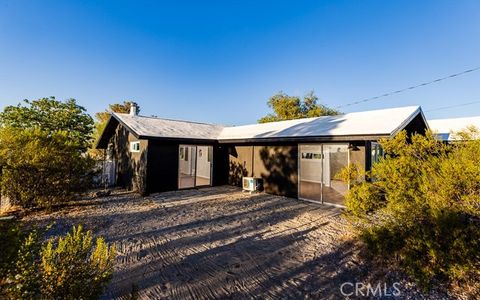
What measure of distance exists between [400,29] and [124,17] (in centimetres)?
1421

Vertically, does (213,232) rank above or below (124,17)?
below

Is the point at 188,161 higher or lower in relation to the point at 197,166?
higher

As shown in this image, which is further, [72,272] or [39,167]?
[39,167]

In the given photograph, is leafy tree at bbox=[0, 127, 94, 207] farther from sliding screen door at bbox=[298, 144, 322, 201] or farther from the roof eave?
the roof eave

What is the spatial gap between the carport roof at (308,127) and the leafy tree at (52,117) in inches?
249

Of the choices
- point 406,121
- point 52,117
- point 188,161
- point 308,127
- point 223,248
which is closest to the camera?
point 223,248

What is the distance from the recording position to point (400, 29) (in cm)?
1113

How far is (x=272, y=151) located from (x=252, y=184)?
186 centimetres

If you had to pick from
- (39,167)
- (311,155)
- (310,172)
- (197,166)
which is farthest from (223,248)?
(197,166)

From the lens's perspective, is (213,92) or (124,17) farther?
(213,92)

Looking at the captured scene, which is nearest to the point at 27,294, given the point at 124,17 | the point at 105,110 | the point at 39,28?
the point at 39,28

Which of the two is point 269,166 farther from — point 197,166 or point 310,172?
point 197,166

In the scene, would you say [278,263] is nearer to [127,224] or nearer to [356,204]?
[356,204]

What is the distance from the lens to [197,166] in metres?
15.1
